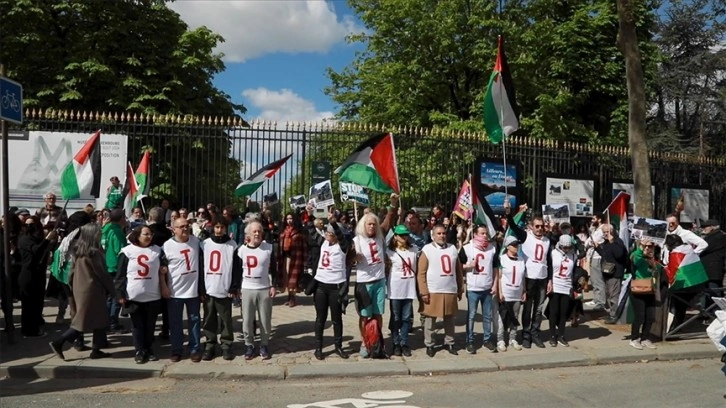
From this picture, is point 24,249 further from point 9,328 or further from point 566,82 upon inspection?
point 566,82

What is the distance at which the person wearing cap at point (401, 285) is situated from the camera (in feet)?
28.5

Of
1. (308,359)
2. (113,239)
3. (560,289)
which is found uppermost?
(113,239)

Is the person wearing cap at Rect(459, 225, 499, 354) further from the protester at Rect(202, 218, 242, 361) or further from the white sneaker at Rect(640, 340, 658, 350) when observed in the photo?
the protester at Rect(202, 218, 242, 361)

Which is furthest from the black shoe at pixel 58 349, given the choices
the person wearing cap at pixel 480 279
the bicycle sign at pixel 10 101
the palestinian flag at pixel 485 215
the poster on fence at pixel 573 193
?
the poster on fence at pixel 573 193

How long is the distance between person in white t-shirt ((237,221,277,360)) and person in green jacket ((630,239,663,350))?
Result: 5.14 m

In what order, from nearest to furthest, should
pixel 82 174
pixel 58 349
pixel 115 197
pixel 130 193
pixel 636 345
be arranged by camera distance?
1. pixel 58 349
2. pixel 636 345
3. pixel 82 174
4. pixel 115 197
5. pixel 130 193

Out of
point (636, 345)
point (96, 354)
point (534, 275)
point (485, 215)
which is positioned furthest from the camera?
point (485, 215)

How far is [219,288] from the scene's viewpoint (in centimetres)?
823

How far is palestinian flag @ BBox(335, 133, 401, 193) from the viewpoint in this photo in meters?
10.3

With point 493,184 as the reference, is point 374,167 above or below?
below

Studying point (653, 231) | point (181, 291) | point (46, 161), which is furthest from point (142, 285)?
point (46, 161)

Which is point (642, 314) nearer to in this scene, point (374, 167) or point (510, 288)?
point (510, 288)

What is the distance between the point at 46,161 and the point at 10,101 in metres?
7.83

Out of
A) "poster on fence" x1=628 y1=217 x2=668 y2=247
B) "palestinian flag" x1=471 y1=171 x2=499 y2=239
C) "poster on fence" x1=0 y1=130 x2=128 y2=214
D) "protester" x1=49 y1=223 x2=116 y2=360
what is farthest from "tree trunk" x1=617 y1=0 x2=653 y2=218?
"poster on fence" x1=0 y1=130 x2=128 y2=214
